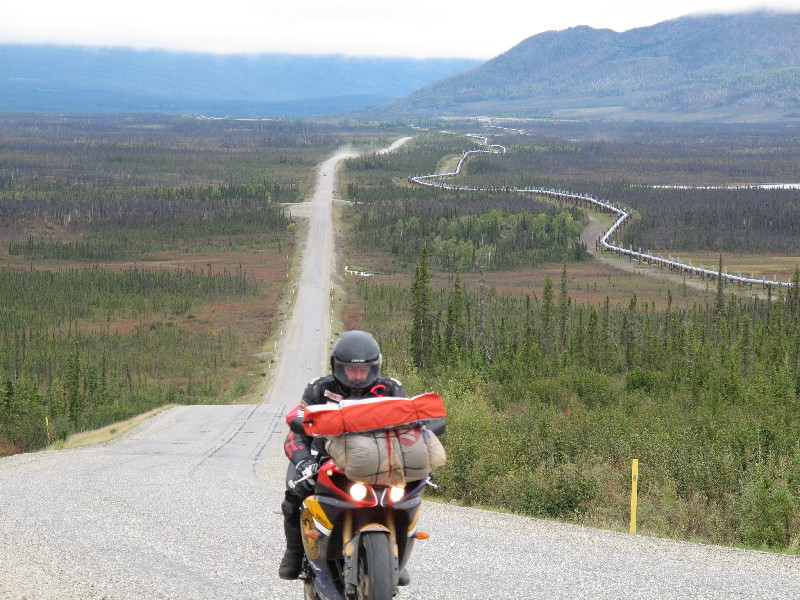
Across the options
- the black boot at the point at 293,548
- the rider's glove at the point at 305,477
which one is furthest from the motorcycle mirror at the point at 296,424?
the black boot at the point at 293,548

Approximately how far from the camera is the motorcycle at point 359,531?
29.5 ft

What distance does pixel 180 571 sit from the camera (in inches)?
494

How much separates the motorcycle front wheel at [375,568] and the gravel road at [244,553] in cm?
250

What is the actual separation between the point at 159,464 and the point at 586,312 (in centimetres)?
5525

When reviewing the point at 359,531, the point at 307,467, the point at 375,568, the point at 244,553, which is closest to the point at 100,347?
the point at 244,553

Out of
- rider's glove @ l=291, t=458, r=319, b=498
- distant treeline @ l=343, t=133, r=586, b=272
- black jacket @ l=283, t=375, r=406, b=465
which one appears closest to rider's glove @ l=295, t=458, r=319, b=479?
rider's glove @ l=291, t=458, r=319, b=498

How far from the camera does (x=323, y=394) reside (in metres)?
10.1

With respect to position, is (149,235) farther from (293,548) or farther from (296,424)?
(296,424)

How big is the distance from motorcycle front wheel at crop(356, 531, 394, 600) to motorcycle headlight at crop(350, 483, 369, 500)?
1.01ft

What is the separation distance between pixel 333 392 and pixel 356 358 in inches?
19.0

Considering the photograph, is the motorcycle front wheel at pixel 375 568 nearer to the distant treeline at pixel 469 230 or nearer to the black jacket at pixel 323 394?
the black jacket at pixel 323 394

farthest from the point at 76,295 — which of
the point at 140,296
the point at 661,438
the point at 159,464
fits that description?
the point at 661,438

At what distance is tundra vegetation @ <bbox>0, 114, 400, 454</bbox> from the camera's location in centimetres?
5509

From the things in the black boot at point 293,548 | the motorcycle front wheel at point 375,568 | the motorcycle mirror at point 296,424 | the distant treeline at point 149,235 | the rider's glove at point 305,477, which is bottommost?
the distant treeline at point 149,235
